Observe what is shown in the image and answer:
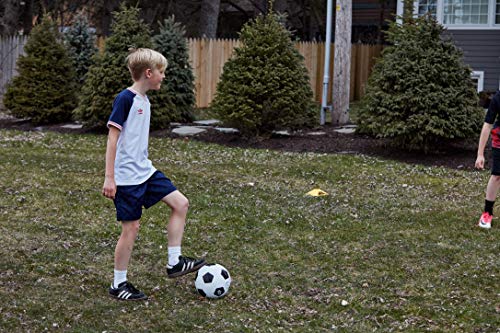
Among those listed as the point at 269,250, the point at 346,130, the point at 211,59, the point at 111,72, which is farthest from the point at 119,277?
the point at 211,59

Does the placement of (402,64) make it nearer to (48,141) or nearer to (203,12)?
(48,141)

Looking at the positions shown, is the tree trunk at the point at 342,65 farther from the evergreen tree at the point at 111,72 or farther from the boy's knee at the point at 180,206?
the boy's knee at the point at 180,206

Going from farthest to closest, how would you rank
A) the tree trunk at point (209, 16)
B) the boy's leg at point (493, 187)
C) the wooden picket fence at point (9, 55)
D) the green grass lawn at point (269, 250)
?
the tree trunk at point (209, 16), the wooden picket fence at point (9, 55), the boy's leg at point (493, 187), the green grass lawn at point (269, 250)

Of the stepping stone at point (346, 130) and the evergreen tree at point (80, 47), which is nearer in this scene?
the stepping stone at point (346, 130)

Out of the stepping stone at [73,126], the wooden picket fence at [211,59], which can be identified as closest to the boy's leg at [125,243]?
the stepping stone at [73,126]

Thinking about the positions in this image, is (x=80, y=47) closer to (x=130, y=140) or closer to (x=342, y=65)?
(x=342, y=65)

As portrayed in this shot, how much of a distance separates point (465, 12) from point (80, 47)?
974cm

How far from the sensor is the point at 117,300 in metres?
5.12

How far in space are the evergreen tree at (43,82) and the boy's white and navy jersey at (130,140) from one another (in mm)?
10078

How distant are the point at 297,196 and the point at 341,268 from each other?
2604 millimetres

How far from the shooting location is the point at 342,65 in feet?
47.9

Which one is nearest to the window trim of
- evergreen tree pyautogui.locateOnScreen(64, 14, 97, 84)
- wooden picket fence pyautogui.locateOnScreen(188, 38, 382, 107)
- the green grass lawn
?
wooden picket fence pyautogui.locateOnScreen(188, 38, 382, 107)

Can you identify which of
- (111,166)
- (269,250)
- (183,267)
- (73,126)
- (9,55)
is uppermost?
(9,55)

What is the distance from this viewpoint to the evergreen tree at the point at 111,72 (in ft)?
43.5
